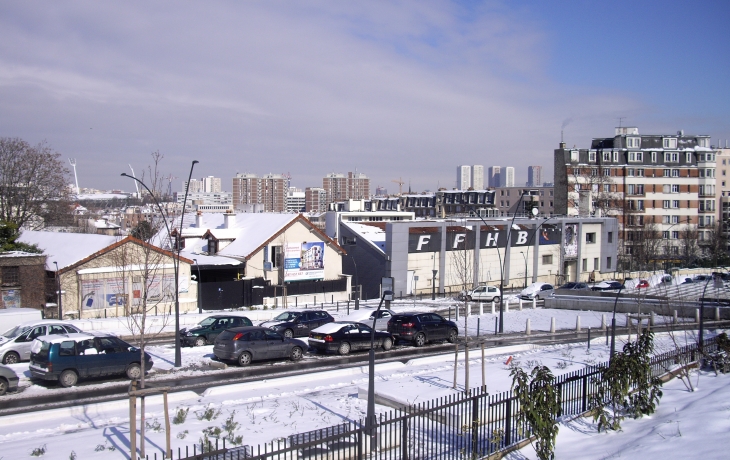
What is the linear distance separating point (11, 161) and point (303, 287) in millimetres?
27444

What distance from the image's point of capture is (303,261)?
167 feet

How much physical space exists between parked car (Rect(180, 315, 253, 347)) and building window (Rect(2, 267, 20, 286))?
1581cm

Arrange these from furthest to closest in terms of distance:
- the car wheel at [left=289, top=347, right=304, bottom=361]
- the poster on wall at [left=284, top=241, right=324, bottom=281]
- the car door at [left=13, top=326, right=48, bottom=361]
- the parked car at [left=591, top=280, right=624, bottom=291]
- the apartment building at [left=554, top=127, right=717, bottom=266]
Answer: the apartment building at [left=554, top=127, right=717, bottom=266], the poster on wall at [left=284, top=241, right=324, bottom=281], the parked car at [left=591, top=280, right=624, bottom=291], the car wheel at [left=289, top=347, right=304, bottom=361], the car door at [left=13, top=326, right=48, bottom=361]

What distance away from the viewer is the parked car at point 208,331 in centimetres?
2623

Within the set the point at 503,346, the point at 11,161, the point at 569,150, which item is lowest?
the point at 503,346

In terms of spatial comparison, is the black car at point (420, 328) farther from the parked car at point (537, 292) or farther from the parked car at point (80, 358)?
the parked car at point (537, 292)

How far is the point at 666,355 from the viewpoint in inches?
690

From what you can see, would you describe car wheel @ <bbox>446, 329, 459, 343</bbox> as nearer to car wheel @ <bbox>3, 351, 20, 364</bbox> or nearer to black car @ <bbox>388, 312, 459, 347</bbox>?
black car @ <bbox>388, 312, 459, 347</bbox>

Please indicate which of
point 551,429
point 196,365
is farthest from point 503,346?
point 551,429

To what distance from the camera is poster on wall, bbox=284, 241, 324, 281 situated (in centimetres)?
5009

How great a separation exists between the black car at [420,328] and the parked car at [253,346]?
5753 mm

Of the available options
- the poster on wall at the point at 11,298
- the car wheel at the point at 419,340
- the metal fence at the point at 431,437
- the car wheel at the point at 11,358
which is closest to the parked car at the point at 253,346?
the car wheel at the point at 419,340

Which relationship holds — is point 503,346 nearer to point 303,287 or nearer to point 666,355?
point 666,355

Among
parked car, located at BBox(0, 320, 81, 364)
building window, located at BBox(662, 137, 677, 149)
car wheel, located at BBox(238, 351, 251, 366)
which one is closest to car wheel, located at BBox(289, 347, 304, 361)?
car wheel, located at BBox(238, 351, 251, 366)
